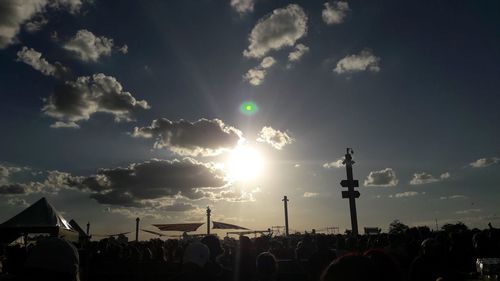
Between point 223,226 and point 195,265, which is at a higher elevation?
point 223,226

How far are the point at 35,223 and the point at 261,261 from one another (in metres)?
16.0

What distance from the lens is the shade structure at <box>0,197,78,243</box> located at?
1856 cm

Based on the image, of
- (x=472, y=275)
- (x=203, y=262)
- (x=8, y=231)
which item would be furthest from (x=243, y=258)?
(x=8, y=231)

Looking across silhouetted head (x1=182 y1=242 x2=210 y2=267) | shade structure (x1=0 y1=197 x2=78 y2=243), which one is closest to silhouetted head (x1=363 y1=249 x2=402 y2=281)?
silhouetted head (x1=182 y1=242 x2=210 y2=267)

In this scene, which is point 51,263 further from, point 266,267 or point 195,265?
point 266,267

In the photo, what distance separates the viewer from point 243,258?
777 centimetres

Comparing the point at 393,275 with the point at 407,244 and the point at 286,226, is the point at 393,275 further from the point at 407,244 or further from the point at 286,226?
the point at 286,226

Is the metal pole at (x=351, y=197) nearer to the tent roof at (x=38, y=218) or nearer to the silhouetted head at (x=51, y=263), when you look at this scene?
the tent roof at (x=38, y=218)

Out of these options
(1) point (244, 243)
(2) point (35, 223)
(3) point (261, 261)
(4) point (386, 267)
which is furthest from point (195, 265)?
(2) point (35, 223)

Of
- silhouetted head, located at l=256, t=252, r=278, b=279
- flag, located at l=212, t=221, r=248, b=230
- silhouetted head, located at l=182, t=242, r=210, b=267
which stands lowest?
silhouetted head, located at l=256, t=252, r=278, b=279

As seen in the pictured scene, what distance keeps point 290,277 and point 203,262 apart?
25.5ft

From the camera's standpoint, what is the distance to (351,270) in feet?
6.64

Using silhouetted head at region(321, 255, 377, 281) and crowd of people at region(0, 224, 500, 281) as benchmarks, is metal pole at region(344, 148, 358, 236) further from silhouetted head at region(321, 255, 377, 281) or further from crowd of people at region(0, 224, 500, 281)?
silhouetted head at region(321, 255, 377, 281)

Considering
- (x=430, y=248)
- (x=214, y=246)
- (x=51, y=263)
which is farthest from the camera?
(x=214, y=246)
